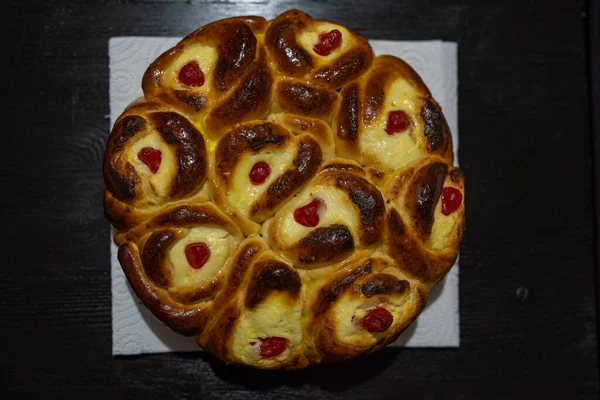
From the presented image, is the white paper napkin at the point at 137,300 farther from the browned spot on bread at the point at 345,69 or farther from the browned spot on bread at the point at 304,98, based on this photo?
the browned spot on bread at the point at 304,98

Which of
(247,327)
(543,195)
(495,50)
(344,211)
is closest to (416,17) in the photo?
(495,50)

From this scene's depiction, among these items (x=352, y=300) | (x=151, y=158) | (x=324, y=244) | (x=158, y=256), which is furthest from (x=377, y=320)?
(x=151, y=158)

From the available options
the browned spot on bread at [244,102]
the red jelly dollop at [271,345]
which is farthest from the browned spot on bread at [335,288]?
the browned spot on bread at [244,102]

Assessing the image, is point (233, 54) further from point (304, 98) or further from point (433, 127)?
point (433, 127)

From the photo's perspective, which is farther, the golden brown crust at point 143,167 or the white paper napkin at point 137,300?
the white paper napkin at point 137,300

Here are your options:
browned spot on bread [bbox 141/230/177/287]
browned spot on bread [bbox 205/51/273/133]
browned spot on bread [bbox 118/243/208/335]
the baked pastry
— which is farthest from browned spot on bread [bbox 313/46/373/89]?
browned spot on bread [bbox 118/243/208/335]

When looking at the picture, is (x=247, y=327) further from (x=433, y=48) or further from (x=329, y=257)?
(x=433, y=48)
